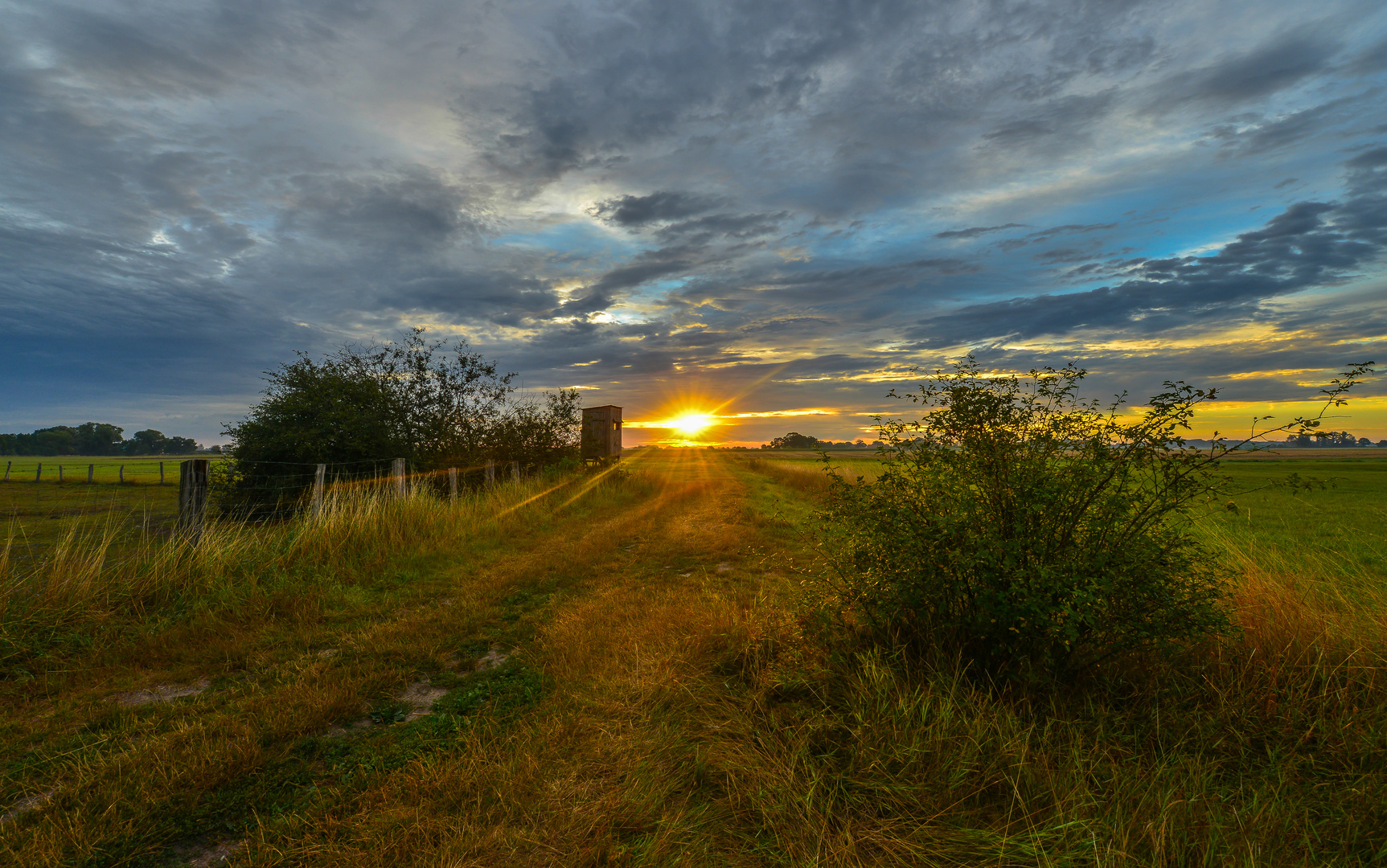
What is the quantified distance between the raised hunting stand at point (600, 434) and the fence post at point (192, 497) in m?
16.8

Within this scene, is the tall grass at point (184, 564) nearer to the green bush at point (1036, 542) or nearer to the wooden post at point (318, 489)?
the wooden post at point (318, 489)

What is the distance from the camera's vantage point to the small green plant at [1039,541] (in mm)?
3439

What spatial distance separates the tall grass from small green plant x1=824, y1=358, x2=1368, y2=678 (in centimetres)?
703

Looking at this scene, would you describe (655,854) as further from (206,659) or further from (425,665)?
(206,659)

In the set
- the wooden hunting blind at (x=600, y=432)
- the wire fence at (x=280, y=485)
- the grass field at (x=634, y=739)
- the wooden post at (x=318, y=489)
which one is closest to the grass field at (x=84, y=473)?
the wire fence at (x=280, y=485)

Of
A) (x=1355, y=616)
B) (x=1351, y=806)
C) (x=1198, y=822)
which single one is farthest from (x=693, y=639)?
(x=1355, y=616)

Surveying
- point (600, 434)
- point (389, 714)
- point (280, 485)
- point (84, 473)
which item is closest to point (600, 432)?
point (600, 434)

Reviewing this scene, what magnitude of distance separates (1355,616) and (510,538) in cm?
1114

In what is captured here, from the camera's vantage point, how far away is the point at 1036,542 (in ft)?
11.9

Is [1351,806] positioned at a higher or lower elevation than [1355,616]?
lower

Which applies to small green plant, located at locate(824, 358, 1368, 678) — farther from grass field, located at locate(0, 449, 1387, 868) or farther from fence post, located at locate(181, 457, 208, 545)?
fence post, located at locate(181, 457, 208, 545)

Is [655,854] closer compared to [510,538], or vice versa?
[655,854]

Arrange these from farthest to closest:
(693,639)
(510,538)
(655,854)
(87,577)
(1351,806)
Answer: (510,538) < (87,577) < (693,639) < (1351,806) < (655,854)

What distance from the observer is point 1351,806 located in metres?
2.80
